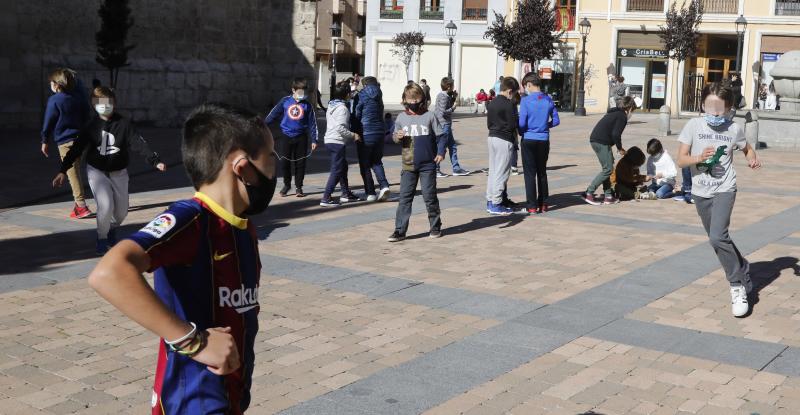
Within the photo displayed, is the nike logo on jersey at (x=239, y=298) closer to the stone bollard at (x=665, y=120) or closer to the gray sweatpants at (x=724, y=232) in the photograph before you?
the gray sweatpants at (x=724, y=232)

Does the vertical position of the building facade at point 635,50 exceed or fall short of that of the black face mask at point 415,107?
it exceeds it

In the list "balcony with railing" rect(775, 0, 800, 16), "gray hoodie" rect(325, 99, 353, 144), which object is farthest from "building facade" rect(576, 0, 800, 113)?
"gray hoodie" rect(325, 99, 353, 144)

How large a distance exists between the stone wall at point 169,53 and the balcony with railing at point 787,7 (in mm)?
25273

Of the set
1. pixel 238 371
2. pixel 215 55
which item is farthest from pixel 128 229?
pixel 215 55

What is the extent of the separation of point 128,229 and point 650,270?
17.7 feet

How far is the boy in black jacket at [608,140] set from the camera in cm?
1263

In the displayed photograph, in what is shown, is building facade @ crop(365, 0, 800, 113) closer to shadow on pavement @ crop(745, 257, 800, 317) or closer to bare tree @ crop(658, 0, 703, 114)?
bare tree @ crop(658, 0, 703, 114)

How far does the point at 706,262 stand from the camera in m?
8.77

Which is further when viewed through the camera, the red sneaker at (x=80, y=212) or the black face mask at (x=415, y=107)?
the red sneaker at (x=80, y=212)

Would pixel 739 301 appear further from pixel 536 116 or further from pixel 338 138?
pixel 338 138

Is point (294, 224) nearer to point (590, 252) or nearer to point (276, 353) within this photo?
point (590, 252)

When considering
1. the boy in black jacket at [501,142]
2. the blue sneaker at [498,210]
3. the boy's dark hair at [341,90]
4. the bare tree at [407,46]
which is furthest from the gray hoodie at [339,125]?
the bare tree at [407,46]

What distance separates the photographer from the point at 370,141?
488 inches

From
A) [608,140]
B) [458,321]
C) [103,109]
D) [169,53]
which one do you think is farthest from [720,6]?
[458,321]
